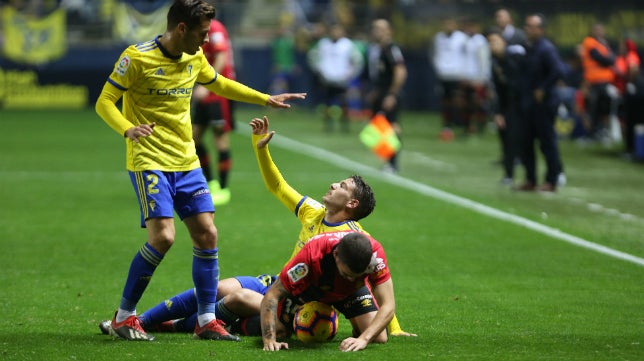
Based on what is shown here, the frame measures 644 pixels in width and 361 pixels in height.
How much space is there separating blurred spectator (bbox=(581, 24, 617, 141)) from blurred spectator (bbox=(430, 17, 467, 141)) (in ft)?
9.81

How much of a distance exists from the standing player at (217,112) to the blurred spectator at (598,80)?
34.3 ft

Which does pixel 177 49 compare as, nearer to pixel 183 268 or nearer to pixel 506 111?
pixel 183 268

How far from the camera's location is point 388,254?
11.6m

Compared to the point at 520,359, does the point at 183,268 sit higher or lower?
lower

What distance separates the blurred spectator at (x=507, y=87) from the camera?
17.0 m

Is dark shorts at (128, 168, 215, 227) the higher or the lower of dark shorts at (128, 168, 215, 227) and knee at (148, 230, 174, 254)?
the higher

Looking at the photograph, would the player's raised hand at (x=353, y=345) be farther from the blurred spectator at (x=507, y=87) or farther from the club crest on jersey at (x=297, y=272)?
the blurred spectator at (x=507, y=87)

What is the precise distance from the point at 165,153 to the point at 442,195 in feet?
29.1

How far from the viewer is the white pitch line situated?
1202cm

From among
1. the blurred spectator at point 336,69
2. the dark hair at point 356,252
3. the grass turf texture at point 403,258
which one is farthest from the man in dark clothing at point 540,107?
the blurred spectator at point 336,69

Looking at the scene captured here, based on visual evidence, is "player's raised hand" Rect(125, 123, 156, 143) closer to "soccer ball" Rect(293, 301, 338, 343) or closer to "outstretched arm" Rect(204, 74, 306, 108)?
"outstretched arm" Rect(204, 74, 306, 108)

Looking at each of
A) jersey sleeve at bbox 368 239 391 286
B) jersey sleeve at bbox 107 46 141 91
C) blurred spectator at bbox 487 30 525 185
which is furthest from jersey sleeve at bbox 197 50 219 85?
blurred spectator at bbox 487 30 525 185

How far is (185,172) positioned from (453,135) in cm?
1949

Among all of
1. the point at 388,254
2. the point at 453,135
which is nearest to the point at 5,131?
the point at 453,135
